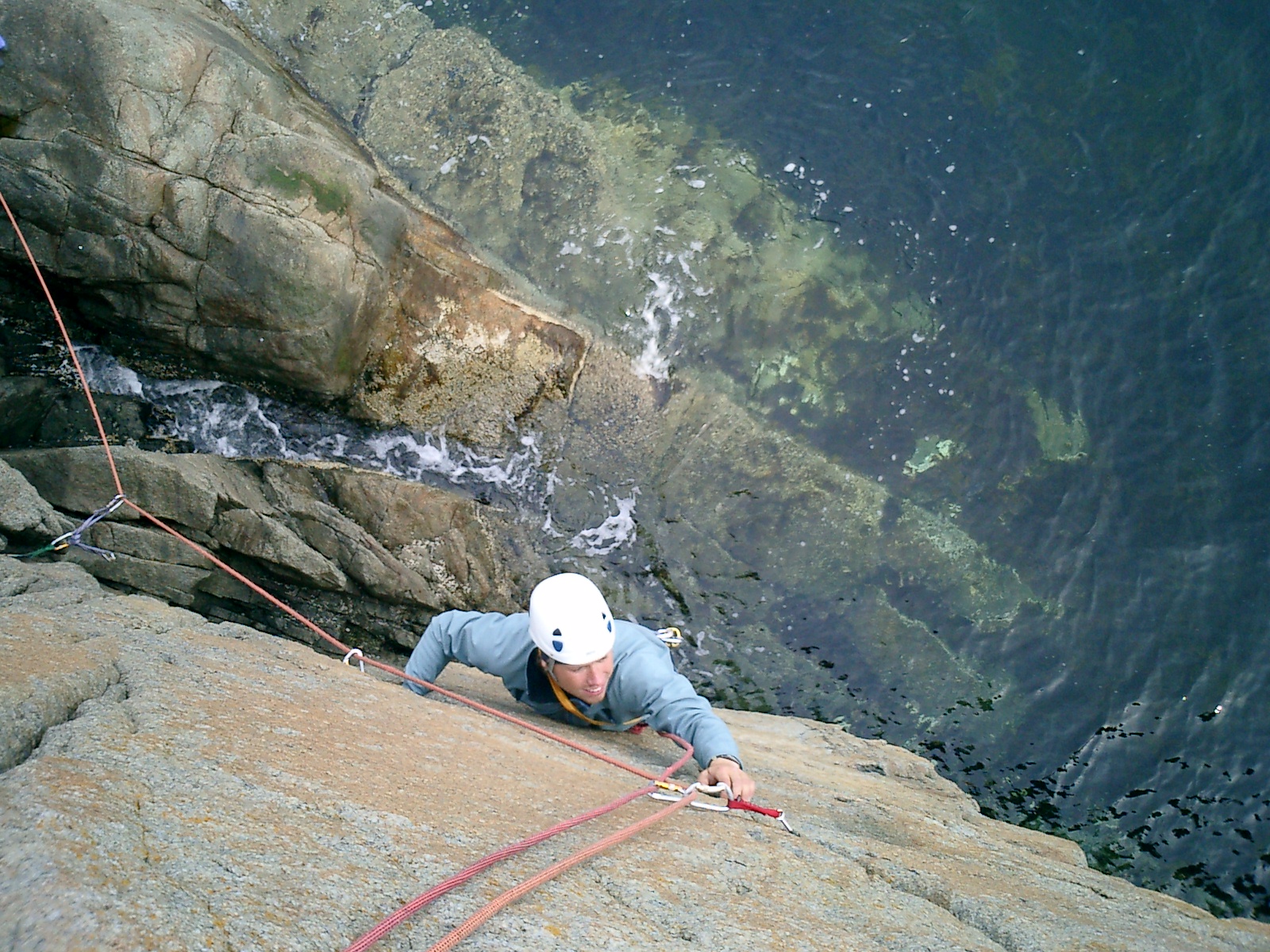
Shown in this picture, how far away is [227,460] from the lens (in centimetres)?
650

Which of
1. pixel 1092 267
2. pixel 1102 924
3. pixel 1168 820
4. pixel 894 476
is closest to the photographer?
pixel 1102 924

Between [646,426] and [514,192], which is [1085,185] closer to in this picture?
[646,426]

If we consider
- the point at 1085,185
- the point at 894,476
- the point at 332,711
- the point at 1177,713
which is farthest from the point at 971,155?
the point at 332,711

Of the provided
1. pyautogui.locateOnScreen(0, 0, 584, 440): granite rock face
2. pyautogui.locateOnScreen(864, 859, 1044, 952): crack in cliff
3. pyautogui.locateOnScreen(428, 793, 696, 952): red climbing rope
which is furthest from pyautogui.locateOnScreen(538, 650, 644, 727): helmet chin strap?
pyautogui.locateOnScreen(0, 0, 584, 440): granite rock face

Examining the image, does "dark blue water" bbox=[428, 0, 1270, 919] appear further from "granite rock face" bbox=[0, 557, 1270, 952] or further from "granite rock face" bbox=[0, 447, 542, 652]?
"granite rock face" bbox=[0, 447, 542, 652]

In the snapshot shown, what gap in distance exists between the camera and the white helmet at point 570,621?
154 inches

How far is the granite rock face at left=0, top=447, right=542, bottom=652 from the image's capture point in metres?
5.41

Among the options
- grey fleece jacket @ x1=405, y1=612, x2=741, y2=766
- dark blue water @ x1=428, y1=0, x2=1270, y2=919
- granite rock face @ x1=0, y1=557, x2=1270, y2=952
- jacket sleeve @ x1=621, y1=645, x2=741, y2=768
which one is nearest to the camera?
granite rock face @ x1=0, y1=557, x2=1270, y2=952

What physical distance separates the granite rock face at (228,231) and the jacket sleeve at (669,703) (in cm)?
398

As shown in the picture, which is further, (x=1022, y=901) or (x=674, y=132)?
(x=674, y=132)

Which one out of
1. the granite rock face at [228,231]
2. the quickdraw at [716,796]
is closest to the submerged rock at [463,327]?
the granite rock face at [228,231]

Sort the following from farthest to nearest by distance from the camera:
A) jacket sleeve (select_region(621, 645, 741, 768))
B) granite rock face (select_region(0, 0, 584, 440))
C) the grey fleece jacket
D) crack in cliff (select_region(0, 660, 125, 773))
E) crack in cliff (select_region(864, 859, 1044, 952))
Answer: granite rock face (select_region(0, 0, 584, 440))
the grey fleece jacket
jacket sleeve (select_region(621, 645, 741, 768))
crack in cliff (select_region(864, 859, 1044, 952))
crack in cliff (select_region(0, 660, 125, 773))

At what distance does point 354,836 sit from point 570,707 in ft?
6.82

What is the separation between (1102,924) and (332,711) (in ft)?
10.0
